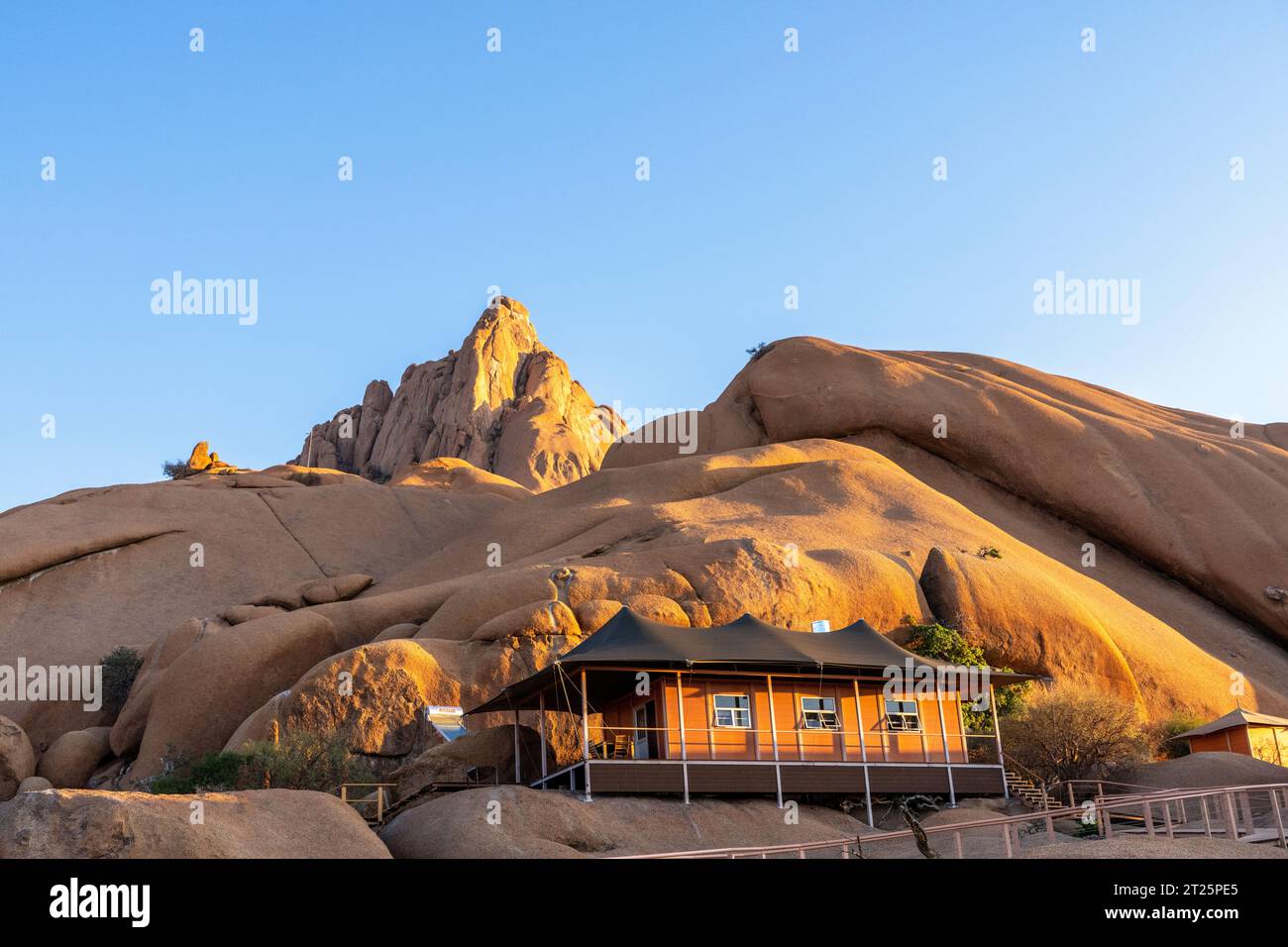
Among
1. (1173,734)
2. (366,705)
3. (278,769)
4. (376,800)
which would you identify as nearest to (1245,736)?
(1173,734)

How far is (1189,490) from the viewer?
55.9m

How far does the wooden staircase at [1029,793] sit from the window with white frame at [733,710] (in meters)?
7.28

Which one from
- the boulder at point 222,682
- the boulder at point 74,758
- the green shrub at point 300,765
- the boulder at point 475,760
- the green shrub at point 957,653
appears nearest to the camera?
the green shrub at point 300,765

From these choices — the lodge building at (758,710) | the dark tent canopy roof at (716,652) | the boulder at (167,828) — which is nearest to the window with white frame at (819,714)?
the lodge building at (758,710)

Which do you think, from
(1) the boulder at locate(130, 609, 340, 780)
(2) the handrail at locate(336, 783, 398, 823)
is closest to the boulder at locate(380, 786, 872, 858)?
(2) the handrail at locate(336, 783, 398, 823)

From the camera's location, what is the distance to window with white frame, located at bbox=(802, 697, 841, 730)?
101 feet

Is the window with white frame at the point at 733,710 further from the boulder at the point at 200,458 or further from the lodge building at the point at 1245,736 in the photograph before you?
the boulder at the point at 200,458

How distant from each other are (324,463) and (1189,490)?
75376 millimetres

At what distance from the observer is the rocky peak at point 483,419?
100812mm

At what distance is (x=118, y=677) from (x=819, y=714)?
87.8 ft
